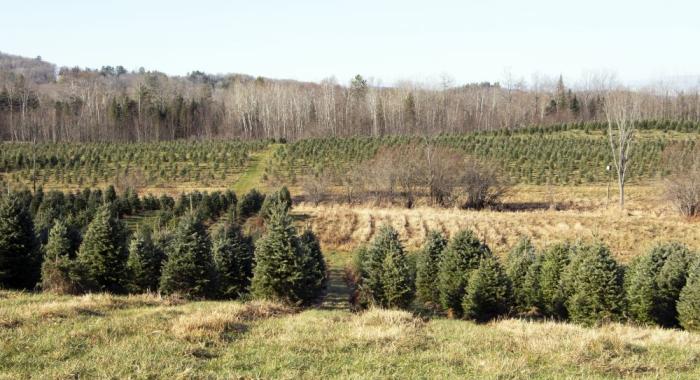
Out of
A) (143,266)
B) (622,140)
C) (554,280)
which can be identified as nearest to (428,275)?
(554,280)

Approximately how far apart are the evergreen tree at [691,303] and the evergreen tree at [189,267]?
1218cm

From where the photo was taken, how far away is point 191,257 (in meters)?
14.9

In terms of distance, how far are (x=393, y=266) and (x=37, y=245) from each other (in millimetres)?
10345

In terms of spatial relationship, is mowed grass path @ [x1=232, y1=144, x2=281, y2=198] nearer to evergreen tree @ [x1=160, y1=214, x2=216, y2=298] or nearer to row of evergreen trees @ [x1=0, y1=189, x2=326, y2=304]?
row of evergreen trees @ [x1=0, y1=189, x2=326, y2=304]

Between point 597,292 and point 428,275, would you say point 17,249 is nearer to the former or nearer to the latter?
point 428,275

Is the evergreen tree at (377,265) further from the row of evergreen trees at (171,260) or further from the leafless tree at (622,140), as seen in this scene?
the leafless tree at (622,140)

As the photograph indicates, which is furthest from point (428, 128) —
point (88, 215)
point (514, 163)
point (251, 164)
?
point (88, 215)

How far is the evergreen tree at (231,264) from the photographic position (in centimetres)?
1593

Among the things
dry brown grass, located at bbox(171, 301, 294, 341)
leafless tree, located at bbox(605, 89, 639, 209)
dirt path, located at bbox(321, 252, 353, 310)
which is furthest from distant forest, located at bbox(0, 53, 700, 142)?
dry brown grass, located at bbox(171, 301, 294, 341)

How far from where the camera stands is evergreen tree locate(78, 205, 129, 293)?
15.3 meters

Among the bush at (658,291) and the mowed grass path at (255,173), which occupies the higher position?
the mowed grass path at (255,173)

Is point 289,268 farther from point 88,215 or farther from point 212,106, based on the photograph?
point 212,106

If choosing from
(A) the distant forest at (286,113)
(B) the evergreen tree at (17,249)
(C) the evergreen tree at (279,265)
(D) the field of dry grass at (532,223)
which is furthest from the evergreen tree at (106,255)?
(A) the distant forest at (286,113)

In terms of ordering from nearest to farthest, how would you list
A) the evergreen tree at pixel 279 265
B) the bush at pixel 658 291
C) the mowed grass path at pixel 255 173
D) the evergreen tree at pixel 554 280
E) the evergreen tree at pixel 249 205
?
the bush at pixel 658 291
the evergreen tree at pixel 279 265
the evergreen tree at pixel 554 280
the evergreen tree at pixel 249 205
the mowed grass path at pixel 255 173
